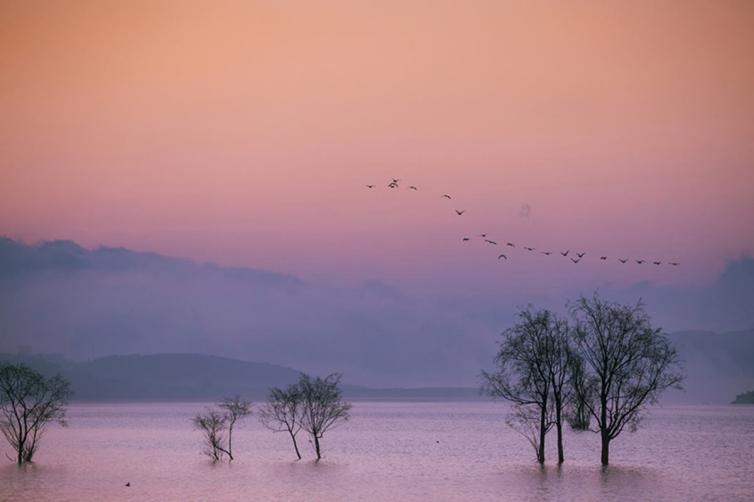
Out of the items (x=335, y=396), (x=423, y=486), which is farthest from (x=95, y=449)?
(x=423, y=486)

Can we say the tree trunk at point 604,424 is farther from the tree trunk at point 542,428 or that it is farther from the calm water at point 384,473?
the tree trunk at point 542,428

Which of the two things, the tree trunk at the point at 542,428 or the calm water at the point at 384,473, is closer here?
the calm water at the point at 384,473

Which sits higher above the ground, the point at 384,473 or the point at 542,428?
the point at 542,428

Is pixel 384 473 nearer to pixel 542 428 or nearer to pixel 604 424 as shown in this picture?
pixel 542 428

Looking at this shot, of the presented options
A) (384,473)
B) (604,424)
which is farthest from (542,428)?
(384,473)

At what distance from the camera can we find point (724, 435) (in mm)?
168125

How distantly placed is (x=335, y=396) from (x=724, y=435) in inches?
4069

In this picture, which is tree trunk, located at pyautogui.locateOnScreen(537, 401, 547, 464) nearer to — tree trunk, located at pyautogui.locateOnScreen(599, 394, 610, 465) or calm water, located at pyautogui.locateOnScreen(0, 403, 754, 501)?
calm water, located at pyautogui.locateOnScreen(0, 403, 754, 501)

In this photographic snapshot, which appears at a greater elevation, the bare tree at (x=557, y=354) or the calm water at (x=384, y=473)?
the bare tree at (x=557, y=354)

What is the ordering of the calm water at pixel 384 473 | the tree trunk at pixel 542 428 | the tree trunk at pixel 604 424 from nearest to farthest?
the calm water at pixel 384 473 → the tree trunk at pixel 604 424 → the tree trunk at pixel 542 428

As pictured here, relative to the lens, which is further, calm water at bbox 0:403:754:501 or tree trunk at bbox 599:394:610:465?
tree trunk at bbox 599:394:610:465

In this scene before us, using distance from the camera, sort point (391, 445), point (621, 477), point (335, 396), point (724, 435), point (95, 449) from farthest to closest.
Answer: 1. point (724, 435)
2. point (391, 445)
3. point (95, 449)
4. point (335, 396)
5. point (621, 477)

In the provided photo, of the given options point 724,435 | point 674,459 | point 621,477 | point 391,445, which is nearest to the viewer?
point 621,477

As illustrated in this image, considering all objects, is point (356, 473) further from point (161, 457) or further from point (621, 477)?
point (161, 457)
